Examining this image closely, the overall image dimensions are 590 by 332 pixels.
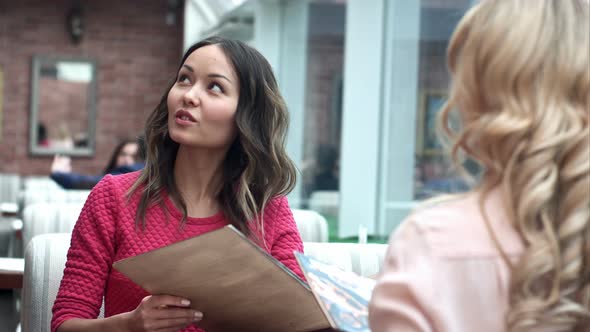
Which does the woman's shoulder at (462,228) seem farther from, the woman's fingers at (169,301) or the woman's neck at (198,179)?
the woman's neck at (198,179)

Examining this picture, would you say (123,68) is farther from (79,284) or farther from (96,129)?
(79,284)

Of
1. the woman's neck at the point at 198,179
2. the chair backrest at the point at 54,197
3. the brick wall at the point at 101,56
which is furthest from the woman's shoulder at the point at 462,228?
the brick wall at the point at 101,56

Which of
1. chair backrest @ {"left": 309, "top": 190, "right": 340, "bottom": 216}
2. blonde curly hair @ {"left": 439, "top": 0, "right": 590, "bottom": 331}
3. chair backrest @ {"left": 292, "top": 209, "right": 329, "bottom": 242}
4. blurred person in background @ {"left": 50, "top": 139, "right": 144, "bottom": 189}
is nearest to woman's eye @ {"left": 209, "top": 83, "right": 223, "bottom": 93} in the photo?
blonde curly hair @ {"left": 439, "top": 0, "right": 590, "bottom": 331}

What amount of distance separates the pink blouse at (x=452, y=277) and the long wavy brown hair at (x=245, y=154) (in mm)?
1165

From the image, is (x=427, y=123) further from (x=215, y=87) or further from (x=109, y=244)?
(x=109, y=244)

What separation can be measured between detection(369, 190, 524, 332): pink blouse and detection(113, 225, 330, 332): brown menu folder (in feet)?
1.31

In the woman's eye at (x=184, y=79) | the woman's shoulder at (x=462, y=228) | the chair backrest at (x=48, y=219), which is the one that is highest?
the woman's eye at (x=184, y=79)

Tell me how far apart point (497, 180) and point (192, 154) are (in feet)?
4.18

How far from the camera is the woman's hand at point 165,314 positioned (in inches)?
71.1

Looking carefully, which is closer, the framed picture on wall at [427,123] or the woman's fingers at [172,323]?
the woman's fingers at [172,323]

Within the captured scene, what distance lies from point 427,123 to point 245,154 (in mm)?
2884

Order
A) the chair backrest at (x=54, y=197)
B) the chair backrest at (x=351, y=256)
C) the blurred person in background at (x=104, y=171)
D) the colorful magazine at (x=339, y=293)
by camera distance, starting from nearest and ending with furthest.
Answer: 1. the colorful magazine at (x=339, y=293)
2. the chair backrest at (x=351, y=256)
3. the chair backrest at (x=54, y=197)
4. the blurred person in background at (x=104, y=171)

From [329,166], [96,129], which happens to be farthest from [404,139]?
[96,129]

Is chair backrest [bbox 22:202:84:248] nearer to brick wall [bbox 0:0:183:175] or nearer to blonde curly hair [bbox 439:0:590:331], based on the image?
blonde curly hair [bbox 439:0:590:331]
